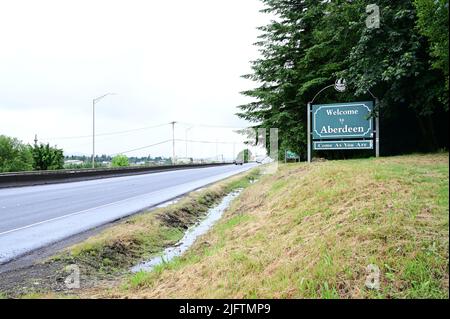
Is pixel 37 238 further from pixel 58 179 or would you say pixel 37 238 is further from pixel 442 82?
pixel 58 179

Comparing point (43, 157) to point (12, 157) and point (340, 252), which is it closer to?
point (12, 157)

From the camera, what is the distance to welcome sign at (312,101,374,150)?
1421cm

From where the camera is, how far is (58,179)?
30.7 metres

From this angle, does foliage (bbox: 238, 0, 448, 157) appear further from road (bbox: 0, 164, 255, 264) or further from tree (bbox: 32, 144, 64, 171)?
tree (bbox: 32, 144, 64, 171)

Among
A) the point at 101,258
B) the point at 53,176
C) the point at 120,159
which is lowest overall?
the point at 101,258

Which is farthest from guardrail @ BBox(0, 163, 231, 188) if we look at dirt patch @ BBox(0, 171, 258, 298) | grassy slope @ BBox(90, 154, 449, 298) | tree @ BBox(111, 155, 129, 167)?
tree @ BBox(111, 155, 129, 167)

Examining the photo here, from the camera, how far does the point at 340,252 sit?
4824mm

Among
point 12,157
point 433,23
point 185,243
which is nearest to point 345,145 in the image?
point 433,23

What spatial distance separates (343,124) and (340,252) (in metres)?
10.4

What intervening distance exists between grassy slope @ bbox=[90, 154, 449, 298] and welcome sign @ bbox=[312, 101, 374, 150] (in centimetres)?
668

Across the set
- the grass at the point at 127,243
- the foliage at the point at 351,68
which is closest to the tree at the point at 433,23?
the foliage at the point at 351,68
